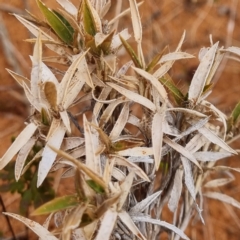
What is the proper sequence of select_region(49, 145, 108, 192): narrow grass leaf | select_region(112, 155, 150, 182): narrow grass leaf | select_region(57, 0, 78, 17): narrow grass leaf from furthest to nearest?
select_region(57, 0, 78, 17): narrow grass leaf
select_region(112, 155, 150, 182): narrow grass leaf
select_region(49, 145, 108, 192): narrow grass leaf

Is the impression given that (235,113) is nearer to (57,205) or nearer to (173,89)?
(173,89)

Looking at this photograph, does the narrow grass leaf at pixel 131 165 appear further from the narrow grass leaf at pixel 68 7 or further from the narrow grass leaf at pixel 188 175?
the narrow grass leaf at pixel 68 7

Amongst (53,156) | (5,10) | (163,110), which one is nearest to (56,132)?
(53,156)

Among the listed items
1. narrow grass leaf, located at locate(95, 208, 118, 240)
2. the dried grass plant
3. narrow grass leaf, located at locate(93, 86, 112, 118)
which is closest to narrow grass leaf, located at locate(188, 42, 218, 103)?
the dried grass plant

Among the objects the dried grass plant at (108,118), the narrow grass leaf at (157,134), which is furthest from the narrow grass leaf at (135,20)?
A: the narrow grass leaf at (157,134)

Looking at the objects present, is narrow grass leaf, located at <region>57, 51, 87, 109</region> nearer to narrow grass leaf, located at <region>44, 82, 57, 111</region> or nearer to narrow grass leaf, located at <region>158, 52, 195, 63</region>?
narrow grass leaf, located at <region>44, 82, 57, 111</region>

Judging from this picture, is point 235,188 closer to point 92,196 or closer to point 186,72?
point 186,72
